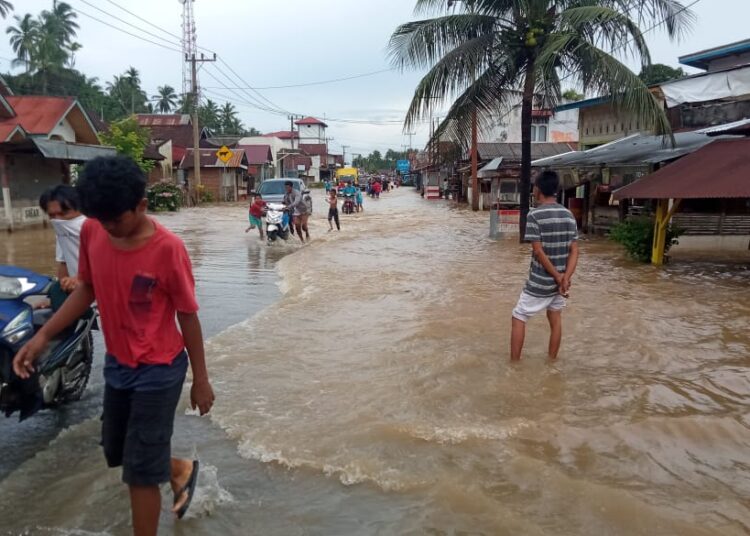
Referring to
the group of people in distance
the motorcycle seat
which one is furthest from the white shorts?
the group of people in distance

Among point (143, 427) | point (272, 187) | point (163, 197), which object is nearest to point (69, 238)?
point (143, 427)

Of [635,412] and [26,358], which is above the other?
[26,358]

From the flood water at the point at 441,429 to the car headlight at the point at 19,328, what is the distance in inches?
31.5

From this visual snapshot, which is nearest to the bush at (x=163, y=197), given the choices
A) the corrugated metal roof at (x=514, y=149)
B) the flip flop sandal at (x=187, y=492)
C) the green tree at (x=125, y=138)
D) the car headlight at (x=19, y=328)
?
the green tree at (x=125, y=138)

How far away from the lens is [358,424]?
172 inches

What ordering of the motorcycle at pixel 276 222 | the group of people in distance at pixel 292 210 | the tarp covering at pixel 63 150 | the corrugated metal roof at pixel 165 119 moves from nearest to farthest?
the motorcycle at pixel 276 222
the group of people in distance at pixel 292 210
the tarp covering at pixel 63 150
the corrugated metal roof at pixel 165 119

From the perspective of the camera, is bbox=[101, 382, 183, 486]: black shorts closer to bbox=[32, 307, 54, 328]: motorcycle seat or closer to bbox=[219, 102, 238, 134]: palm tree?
bbox=[32, 307, 54, 328]: motorcycle seat

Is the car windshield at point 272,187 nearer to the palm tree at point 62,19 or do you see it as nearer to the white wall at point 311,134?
the palm tree at point 62,19

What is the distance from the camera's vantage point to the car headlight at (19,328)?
3.44 metres

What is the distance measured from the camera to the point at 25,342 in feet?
11.5

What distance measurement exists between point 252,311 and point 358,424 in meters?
4.15

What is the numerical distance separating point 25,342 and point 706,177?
963cm

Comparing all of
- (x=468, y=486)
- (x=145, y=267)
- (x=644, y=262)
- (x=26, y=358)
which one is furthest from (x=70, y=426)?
(x=644, y=262)

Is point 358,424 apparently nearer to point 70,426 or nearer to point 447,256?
point 70,426
